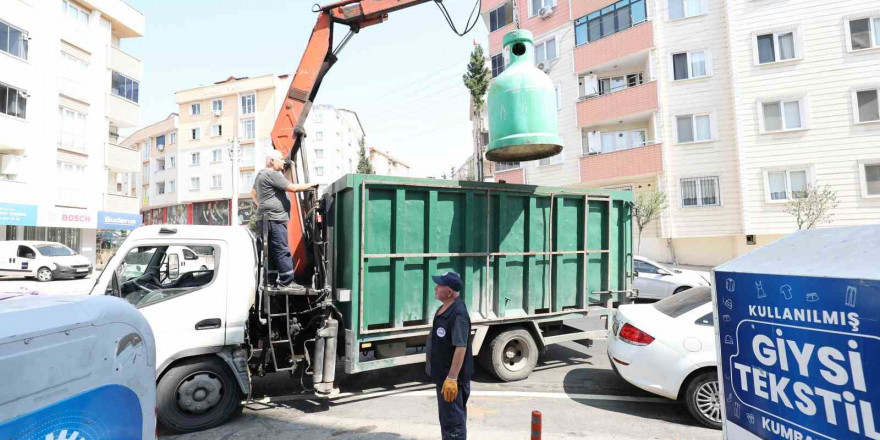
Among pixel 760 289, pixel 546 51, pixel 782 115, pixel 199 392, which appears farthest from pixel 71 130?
pixel 782 115

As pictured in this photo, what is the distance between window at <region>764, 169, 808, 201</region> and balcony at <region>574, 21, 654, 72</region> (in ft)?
25.7

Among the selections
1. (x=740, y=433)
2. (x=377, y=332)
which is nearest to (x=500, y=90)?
(x=377, y=332)

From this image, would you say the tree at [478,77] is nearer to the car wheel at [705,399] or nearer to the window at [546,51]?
the window at [546,51]

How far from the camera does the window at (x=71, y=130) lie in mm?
23391

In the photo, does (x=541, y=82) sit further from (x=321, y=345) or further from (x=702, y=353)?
(x=321, y=345)

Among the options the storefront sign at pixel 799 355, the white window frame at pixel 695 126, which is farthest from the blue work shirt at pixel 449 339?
the white window frame at pixel 695 126

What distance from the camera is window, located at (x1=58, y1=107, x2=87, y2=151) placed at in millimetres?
23391

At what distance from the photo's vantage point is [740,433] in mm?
2121

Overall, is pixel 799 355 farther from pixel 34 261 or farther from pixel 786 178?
pixel 34 261

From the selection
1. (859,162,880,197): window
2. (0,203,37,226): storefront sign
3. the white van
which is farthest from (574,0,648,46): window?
(0,203,37,226): storefront sign

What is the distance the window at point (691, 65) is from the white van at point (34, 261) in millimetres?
28553

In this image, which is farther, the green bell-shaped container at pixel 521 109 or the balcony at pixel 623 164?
the balcony at pixel 623 164

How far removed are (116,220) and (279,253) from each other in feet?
87.5

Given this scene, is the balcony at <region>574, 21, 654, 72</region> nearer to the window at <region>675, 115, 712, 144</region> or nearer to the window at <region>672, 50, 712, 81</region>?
the window at <region>672, 50, 712, 81</region>
